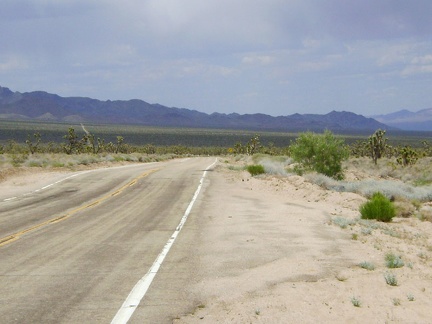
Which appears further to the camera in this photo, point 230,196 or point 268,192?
point 268,192

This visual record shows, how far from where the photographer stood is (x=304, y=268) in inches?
384

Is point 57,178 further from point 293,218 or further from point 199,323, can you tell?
point 199,323

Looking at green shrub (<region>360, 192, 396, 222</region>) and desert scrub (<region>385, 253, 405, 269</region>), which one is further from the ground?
desert scrub (<region>385, 253, 405, 269</region>)

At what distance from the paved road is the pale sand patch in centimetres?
59

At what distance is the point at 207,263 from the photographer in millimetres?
10367

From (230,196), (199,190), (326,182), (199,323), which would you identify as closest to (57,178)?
(199,190)

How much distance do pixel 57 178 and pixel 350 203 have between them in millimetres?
17524

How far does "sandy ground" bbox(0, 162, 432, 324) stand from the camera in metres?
7.43

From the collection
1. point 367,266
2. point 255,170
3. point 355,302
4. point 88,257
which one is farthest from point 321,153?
point 355,302

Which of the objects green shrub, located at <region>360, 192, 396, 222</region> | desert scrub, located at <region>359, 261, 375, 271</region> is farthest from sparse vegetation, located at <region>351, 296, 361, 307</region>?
green shrub, located at <region>360, 192, 396, 222</region>

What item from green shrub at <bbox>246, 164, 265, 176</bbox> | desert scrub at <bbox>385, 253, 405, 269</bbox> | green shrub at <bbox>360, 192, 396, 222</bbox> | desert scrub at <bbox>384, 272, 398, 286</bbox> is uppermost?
desert scrub at <bbox>384, 272, 398, 286</bbox>

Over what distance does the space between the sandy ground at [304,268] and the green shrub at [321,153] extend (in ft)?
60.6

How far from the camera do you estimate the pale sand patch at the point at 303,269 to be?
24.3ft

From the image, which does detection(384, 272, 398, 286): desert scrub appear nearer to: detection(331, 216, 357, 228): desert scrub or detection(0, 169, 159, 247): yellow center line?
detection(331, 216, 357, 228): desert scrub
